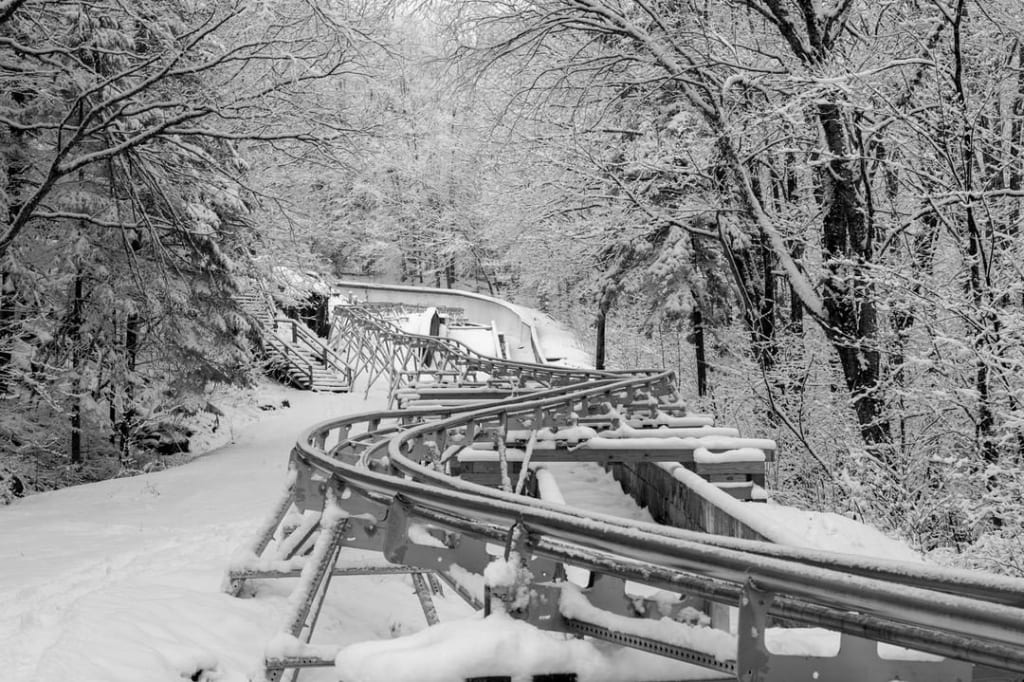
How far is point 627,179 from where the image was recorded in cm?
1817

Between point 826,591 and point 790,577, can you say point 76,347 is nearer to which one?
point 790,577

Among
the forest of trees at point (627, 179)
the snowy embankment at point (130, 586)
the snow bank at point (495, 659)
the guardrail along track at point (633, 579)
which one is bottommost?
the snowy embankment at point (130, 586)

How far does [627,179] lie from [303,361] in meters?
16.2

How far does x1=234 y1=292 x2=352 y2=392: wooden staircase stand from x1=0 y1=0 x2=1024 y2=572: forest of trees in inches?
378

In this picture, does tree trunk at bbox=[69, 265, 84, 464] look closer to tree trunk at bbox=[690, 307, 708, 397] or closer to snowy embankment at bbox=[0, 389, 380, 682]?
snowy embankment at bbox=[0, 389, 380, 682]

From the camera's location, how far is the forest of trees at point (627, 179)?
868 centimetres

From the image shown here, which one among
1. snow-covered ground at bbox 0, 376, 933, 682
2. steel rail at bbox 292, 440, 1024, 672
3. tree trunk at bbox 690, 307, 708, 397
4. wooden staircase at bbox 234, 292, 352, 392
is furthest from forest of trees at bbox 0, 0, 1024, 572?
A: wooden staircase at bbox 234, 292, 352, 392

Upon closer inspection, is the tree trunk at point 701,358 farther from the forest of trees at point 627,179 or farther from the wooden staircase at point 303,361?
the wooden staircase at point 303,361

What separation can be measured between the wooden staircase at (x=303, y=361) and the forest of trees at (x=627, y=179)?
9.61m

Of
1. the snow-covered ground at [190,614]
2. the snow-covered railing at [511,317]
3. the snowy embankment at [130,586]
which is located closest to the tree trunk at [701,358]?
the snow-covered railing at [511,317]

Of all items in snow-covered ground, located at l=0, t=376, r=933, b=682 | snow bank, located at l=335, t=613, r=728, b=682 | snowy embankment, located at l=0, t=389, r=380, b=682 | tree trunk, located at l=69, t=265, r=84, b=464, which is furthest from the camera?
tree trunk, located at l=69, t=265, r=84, b=464

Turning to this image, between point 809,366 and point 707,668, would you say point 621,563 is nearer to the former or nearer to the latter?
point 707,668

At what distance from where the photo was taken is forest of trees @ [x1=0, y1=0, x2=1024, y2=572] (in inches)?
342

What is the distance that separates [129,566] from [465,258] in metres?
54.0
